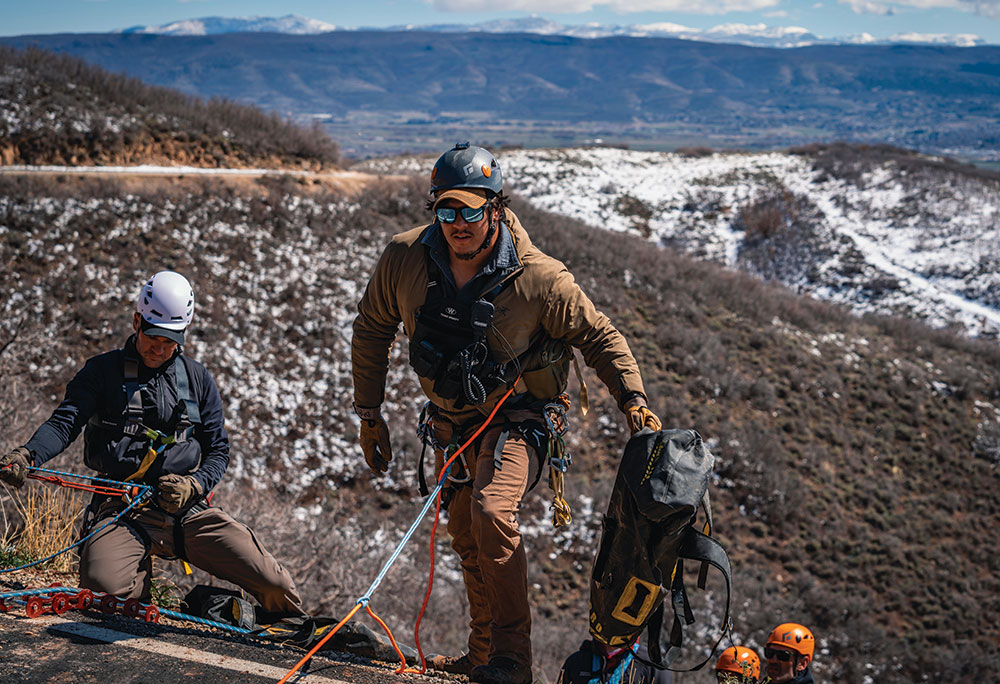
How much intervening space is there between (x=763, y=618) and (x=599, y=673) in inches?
444

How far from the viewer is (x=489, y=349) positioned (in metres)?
3.75

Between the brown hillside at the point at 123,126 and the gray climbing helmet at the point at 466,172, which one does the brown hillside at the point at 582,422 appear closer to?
the brown hillside at the point at 123,126

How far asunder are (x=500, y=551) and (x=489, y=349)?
1.05m

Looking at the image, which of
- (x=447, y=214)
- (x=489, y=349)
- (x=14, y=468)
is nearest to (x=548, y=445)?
(x=489, y=349)

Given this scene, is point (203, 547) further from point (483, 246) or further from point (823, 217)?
point (823, 217)

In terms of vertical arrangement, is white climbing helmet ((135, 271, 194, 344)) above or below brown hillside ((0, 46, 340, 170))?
below

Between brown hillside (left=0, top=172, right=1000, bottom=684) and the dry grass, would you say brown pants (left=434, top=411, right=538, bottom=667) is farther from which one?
brown hillside (left=0, top=172, right=1000, bottom=684)

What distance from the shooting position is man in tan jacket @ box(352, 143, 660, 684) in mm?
3527

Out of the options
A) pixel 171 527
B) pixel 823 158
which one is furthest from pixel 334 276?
pixel 823 158

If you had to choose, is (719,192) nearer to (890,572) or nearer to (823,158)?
(823,158)

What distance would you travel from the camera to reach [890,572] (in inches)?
579

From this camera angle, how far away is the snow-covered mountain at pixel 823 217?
126 feet

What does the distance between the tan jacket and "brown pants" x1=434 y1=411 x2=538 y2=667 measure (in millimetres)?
285

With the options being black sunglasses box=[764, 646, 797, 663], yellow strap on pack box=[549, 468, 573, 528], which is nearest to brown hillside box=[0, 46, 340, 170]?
yellow strap on pack box=[549, 468, 573, 528]
